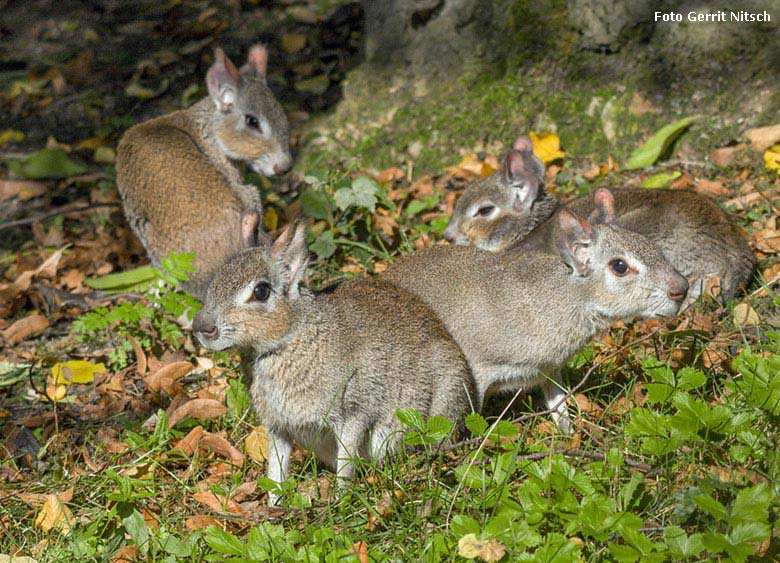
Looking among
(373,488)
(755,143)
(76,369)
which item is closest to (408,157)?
(755,143)

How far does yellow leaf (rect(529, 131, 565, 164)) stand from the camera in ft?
23.1

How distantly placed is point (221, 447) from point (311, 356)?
771 mm

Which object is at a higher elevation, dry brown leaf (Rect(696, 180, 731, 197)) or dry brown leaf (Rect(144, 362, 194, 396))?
dry brown leaf (Rect(144, 362, 194, 396))

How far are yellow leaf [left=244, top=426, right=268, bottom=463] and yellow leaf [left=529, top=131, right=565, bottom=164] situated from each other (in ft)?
11.3

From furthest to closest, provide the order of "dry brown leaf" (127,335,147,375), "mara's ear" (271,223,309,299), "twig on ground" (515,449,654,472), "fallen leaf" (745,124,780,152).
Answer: "fallen leaf" (745,124,780,152)
"dry brown leaf" (127,335,147,375)
"mara's ear" (271,223,309,299)
"twig on ground" (515,449,654,472)

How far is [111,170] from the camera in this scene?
8.26 metres

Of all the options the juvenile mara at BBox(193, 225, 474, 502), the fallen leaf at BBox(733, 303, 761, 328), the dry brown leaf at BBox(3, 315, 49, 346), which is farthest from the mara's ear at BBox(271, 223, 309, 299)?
the dry brown leaf at BBox(3, 315, 49, 346)

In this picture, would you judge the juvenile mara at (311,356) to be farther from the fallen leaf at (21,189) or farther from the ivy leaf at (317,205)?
the fallen leaf at (21,189)

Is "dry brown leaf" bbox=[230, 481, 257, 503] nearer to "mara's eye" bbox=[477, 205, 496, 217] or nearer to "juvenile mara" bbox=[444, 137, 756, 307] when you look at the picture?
"juvenile mara" bbox=[444, 137, 756, 307]

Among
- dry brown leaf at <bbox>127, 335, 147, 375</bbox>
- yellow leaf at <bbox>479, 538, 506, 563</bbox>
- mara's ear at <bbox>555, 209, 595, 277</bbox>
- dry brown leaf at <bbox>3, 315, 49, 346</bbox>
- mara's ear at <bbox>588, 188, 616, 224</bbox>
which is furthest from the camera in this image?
dry brown leaf at <bbox>3, 315, 49, 346</bbox>

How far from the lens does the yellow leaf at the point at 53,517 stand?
3918mm

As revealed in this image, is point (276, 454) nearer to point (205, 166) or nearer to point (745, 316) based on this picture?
point (745, 316)

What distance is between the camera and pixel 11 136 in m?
8.98

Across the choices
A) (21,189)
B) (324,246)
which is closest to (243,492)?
(324,246)
